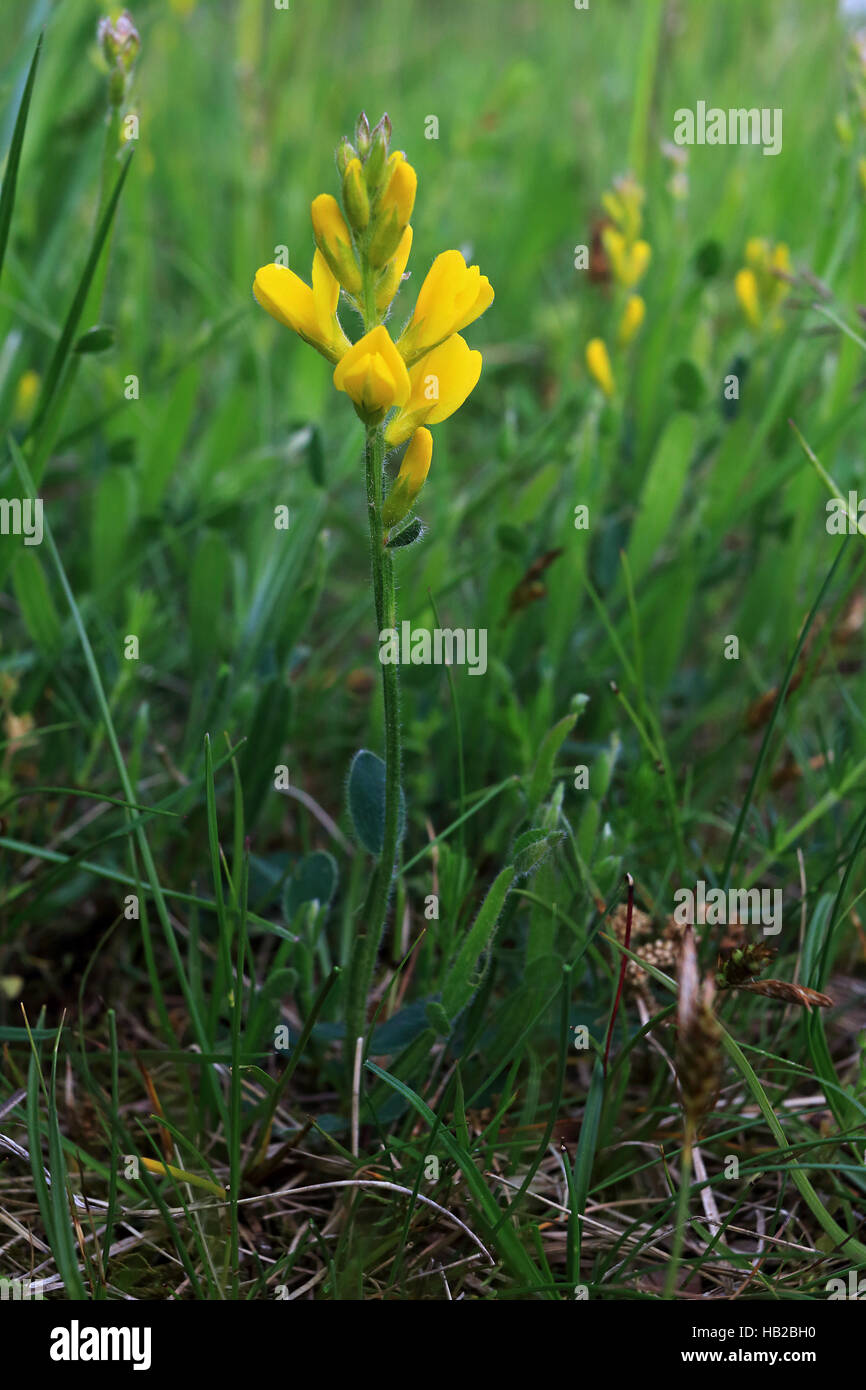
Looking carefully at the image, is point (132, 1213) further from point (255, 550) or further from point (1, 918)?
point (255, 550)

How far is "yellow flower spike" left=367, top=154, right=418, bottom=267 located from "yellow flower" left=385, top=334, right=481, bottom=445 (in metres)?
0.12

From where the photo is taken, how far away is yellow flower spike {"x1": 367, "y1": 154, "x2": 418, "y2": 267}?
3.71 ft

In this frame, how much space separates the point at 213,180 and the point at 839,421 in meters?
2.67

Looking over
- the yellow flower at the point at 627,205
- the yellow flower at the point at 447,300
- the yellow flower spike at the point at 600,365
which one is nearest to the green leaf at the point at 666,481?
the yellow flower spike at the point at 600,365

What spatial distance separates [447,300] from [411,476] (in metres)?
0.20

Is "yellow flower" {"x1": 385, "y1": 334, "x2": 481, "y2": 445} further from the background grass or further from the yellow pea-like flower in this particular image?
the background grass

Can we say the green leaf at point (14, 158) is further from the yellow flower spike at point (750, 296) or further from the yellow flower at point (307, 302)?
the yellow flower spike at point (750, 296)

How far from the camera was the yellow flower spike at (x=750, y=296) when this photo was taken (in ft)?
8.12

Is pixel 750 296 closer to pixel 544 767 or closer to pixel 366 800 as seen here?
pixel 544 767

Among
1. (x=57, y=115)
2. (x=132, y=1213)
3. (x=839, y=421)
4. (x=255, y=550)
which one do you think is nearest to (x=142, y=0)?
(x=57, y=115)

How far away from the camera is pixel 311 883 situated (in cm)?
161

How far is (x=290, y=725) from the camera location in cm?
183
